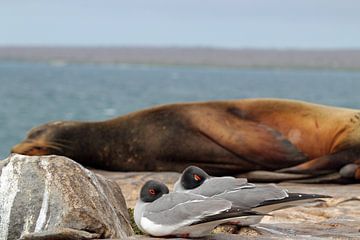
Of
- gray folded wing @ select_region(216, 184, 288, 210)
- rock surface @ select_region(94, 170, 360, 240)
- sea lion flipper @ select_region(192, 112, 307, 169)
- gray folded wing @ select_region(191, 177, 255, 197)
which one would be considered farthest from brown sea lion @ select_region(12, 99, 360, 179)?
gray folded wing @ select_region(216, 184, 288, 210)

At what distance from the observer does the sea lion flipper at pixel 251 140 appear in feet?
39.6

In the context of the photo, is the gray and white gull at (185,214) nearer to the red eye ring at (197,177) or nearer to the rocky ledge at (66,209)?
the rocky ledge at (66,209)

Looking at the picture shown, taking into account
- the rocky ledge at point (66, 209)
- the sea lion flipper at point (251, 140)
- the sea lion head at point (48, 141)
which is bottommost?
the sea lion head at point (48, 141)

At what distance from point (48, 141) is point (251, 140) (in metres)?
2.64

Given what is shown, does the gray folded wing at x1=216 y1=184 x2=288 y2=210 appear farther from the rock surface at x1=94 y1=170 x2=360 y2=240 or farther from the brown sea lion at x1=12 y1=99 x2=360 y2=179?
the brown sea lion at x1=12 y1=99 x2=360 y2=179

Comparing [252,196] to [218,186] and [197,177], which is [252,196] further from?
[197,177]

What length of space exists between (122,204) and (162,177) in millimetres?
3495

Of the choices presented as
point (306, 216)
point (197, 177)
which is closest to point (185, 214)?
point (197, 177)

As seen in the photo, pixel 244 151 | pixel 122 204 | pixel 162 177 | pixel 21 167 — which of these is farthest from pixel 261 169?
pixel 21 167

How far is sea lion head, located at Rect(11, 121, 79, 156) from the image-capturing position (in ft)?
41.7

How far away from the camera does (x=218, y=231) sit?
26.2 ft

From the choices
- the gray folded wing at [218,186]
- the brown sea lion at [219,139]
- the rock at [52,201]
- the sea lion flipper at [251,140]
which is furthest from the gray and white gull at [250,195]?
the sea lion flipper at [251,140]

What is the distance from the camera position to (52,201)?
717 cm

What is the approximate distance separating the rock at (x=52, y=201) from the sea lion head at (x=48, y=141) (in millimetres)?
5083
